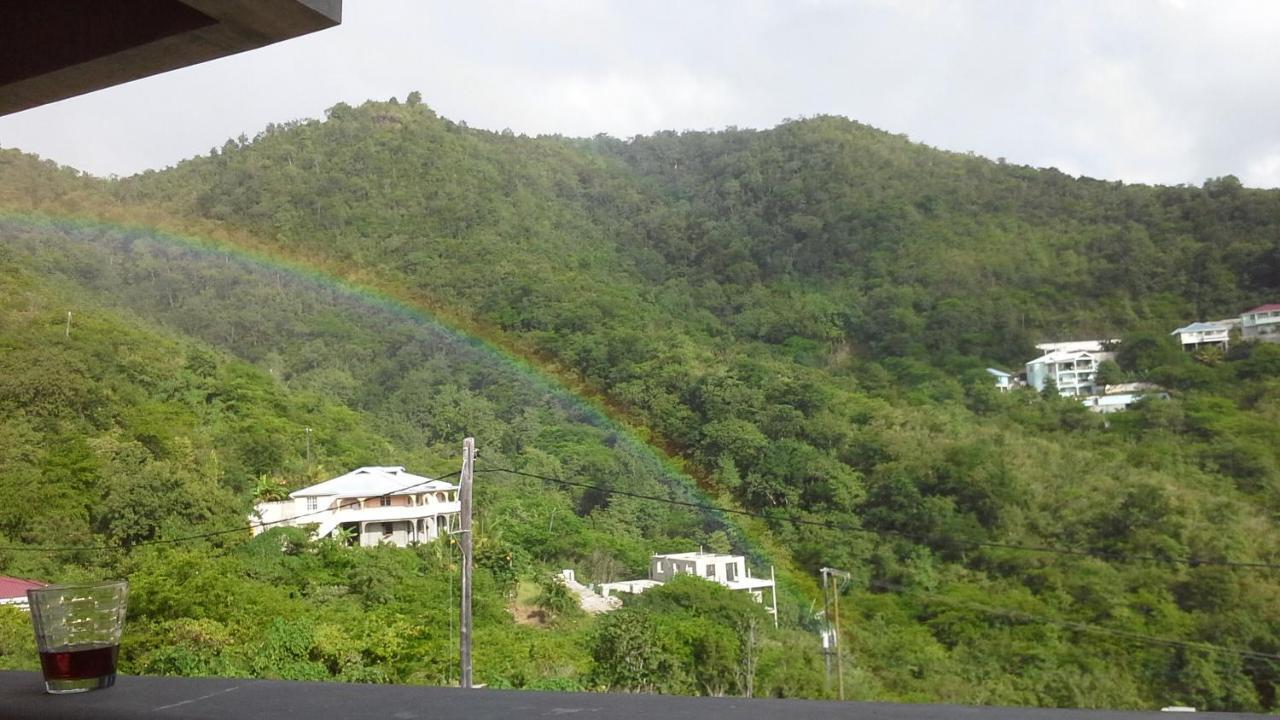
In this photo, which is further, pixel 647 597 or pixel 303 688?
pixel 647 597

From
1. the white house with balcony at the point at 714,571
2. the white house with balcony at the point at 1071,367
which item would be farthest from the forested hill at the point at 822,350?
the white house with balcony at the point at 714,571

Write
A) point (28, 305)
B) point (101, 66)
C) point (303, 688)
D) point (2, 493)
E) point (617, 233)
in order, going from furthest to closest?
point (617, 233) < point (28, 305) < point (2, 493) < point (101, 66) < point (303, 688)

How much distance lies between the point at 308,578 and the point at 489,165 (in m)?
12.3

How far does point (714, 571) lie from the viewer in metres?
14.0

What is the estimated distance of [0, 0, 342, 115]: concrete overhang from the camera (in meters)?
0.78

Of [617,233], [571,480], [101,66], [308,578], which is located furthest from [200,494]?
[101,66]

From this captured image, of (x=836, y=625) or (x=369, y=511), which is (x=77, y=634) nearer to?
(x=369, y=511)

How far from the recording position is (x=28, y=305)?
642 inches

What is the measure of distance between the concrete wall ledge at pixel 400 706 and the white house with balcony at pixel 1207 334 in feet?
56.7

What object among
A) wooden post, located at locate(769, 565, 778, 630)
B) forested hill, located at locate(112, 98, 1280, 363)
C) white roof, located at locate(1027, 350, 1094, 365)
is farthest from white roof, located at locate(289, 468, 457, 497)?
white roof, located at locate(1027, 350, 1094, 365)

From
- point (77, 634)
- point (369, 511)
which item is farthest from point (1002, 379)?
point (77, 634)

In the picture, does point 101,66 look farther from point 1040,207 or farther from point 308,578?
point 1040,207

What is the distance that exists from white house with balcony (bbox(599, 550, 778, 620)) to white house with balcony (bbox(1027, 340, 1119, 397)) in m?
5.75

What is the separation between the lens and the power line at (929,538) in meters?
13.7
